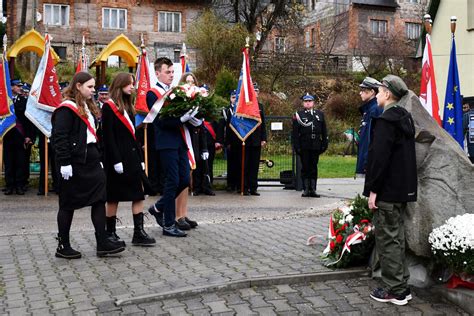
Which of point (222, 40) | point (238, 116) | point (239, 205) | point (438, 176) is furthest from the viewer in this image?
point (222, 40)

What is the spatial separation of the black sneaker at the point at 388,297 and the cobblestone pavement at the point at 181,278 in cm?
8

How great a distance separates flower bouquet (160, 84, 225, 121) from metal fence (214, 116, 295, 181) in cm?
701

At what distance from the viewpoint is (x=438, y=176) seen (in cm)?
581

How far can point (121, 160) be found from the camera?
7.27 meters

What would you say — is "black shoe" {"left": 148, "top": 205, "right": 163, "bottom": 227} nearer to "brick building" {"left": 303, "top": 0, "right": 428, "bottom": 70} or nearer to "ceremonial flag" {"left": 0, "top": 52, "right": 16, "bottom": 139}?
"ceremonial flag" {"left": 0, "top": 52, "right": 16, "bottom": 139}

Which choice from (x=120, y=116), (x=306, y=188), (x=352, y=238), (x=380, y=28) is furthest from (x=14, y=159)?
(x=380, y=28)

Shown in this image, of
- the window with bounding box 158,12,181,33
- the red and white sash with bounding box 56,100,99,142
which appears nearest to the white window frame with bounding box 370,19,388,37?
the window with bounding box 158,12,181,33

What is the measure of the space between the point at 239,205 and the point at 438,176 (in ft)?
21.5

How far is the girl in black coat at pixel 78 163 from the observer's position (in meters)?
6.70

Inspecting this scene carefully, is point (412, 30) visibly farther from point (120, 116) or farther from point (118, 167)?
point (118, 167)

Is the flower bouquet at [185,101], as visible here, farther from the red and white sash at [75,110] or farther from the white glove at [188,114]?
the red and white sash at [75,110]

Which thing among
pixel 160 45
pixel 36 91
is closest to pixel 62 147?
pixel 36 91

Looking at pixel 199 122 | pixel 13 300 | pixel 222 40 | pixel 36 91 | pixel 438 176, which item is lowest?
pixel 13 300

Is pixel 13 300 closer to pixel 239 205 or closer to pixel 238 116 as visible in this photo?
pixel 239 205
